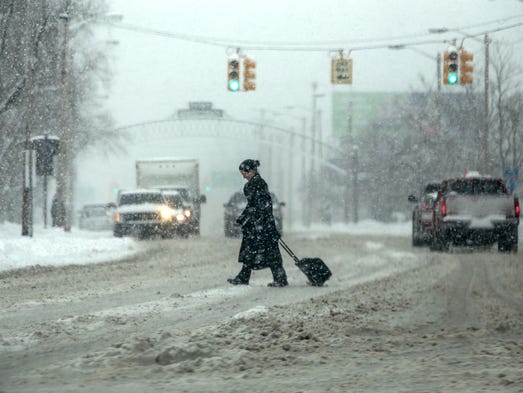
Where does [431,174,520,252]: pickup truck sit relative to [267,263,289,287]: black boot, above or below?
above

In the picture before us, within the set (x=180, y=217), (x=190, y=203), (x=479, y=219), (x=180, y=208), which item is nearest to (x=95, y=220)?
(x=190, y=203)

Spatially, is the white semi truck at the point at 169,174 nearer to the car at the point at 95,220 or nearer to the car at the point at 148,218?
the car at the point at 148,218

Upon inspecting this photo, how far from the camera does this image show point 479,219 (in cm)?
2548

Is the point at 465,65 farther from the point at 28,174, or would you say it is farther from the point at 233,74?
the point at 28,174

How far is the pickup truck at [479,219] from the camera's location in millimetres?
25484

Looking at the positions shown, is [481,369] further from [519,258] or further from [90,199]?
[90,199]

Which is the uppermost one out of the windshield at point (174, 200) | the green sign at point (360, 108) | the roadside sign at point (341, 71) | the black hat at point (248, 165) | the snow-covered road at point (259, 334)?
the green sign at point (360, 108)

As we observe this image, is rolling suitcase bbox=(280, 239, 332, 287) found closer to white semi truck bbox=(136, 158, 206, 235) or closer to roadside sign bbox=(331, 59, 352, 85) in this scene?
roadside sign bbox=(331, 59, 352, 85)

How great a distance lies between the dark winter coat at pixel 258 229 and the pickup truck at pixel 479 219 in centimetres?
Result: 1239

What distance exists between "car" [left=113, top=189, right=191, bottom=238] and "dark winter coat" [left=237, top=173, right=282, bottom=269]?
829 inches

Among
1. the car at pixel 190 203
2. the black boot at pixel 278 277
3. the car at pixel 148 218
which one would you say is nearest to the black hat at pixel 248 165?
the black boot at pixel 278 277

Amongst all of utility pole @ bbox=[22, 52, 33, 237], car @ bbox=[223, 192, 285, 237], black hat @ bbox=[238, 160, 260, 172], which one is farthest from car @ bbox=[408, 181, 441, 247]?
black hat @ bbox=[238, 160, 260, 172]

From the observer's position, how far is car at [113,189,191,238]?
3475 cm

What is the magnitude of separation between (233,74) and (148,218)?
676cm
